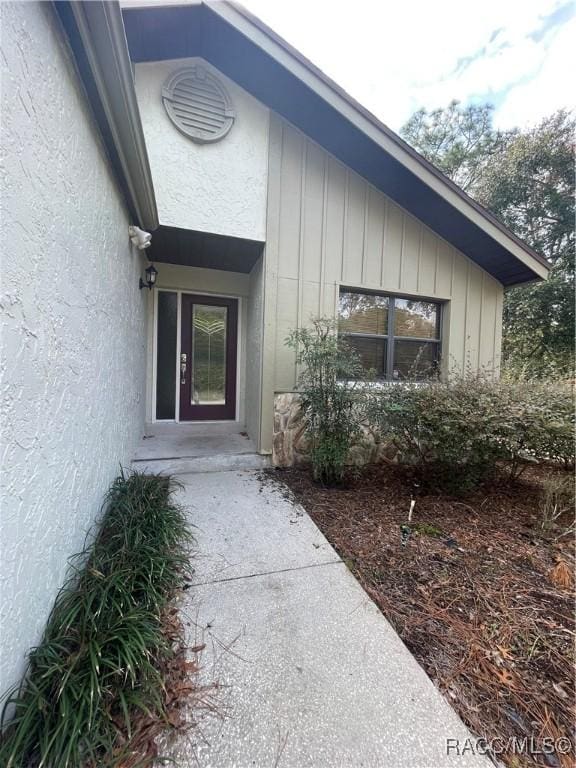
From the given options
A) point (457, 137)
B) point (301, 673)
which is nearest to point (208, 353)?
point (301, 673)

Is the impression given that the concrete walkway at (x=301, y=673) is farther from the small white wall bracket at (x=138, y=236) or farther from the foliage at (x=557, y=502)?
the small white wall bracket at (x=138, y=236)

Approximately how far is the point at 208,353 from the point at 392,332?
3.32m

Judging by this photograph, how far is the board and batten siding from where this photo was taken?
4367mm

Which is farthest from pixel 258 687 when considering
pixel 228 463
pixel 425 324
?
pixel 425 324

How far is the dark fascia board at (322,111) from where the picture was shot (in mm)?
3432

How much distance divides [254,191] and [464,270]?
12.3 feet

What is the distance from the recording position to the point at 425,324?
17.8 feet

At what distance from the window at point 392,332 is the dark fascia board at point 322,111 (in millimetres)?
1296

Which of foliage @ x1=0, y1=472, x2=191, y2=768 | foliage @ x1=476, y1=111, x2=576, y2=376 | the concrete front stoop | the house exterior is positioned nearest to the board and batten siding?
the house exterior

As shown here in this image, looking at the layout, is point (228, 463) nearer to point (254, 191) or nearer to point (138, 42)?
point (254, 191)

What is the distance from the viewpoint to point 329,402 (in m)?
3.84

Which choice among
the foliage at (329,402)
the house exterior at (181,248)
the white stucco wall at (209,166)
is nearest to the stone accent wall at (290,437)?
the house exterior at (181,248)

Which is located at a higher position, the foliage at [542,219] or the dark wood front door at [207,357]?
the foliage at [542,219]

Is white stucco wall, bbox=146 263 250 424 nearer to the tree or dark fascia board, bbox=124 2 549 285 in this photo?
dark fascia board, bbox=124 2 549 285
